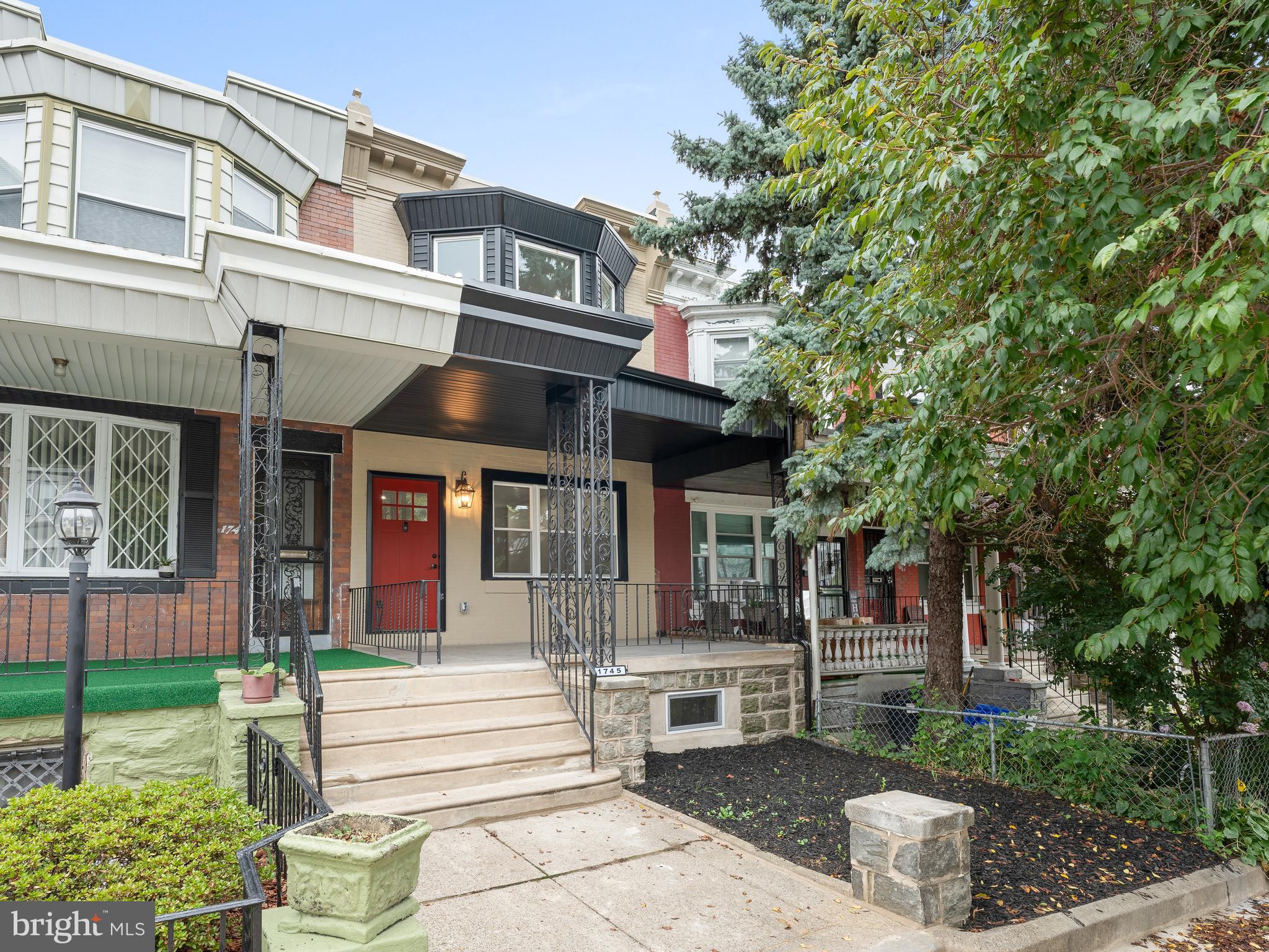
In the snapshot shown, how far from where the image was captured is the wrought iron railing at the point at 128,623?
23.6ft

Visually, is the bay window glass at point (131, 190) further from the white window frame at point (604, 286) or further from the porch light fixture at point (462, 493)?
the white window frame at point (604, 286)

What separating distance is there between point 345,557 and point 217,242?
4.57m

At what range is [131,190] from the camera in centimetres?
733

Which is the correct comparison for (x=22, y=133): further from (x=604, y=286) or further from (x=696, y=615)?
(x=696, y=615)

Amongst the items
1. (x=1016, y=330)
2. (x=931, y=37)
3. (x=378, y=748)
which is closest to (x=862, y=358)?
(x=1016, y=330)

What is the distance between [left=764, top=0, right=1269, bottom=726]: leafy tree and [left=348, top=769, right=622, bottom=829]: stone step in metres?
2.85

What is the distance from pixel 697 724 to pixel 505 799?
3.19m

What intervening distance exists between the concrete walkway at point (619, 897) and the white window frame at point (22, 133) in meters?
6.67

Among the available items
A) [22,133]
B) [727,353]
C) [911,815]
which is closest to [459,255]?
[22,133]

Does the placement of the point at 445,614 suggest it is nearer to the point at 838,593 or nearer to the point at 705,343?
the point at 705,343

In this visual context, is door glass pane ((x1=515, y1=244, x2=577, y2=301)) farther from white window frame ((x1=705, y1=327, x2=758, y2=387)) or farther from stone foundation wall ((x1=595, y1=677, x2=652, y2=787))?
stone foundation wall ((x1=595, y1=677, x2=652, y2=787))

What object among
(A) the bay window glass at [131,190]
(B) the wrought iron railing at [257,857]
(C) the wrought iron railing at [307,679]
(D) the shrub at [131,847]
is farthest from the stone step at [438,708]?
(A) the bay window glass at [131,190]

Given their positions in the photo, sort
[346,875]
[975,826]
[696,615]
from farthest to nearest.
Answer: [696,615] < [975,826] < [346,875]

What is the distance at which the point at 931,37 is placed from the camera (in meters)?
5.07
